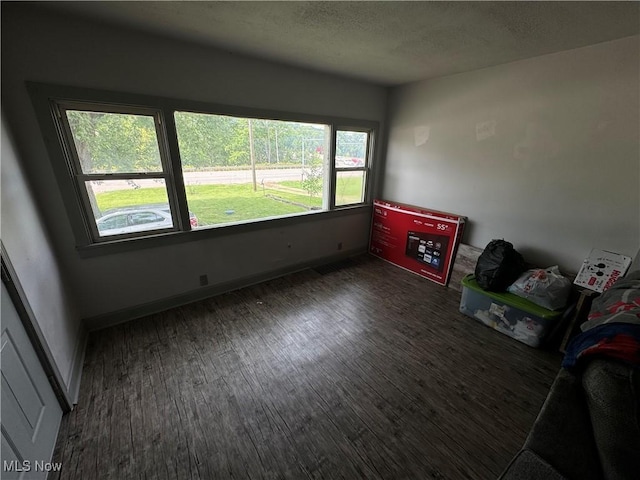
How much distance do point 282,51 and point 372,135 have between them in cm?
179

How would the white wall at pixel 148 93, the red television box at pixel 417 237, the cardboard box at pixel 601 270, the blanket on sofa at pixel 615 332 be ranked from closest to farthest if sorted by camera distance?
the blanket on sofa at pixel 615 332
the white wall at pixel 148 93
the cardboard box at pixel 601 270
the red television box at pixel 417 237

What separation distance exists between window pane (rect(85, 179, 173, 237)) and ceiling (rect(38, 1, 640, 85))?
115 centimetres

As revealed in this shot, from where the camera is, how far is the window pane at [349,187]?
3.62m

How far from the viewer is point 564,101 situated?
220 centimetres

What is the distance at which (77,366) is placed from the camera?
1850mm

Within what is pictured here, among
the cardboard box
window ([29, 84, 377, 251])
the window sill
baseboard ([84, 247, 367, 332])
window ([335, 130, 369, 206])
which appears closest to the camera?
window ([29, 84, 377, 251])

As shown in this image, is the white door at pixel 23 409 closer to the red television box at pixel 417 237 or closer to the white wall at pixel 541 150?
the red television box at pixel 417 237

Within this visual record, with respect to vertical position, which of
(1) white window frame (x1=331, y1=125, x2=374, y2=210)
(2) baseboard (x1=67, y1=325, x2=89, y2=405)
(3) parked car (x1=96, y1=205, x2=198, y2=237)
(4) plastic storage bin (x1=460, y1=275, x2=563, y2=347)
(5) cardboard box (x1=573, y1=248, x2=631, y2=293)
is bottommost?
(2) baseboard (x1=67, y1=325, x2=89, y2=405)

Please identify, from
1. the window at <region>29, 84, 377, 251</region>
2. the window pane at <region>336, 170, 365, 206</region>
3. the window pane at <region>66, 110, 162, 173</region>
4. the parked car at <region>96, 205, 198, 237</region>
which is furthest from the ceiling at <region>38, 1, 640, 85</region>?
the window pane at <region>336, 170, 365, 206</region>

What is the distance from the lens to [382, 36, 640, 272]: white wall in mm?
2000

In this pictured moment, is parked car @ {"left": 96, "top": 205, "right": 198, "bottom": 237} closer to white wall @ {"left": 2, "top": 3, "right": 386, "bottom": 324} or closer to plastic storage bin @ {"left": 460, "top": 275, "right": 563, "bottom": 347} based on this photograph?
white wall @ {"left": 2, "top": 3, "right": 386, "bottom": 324}

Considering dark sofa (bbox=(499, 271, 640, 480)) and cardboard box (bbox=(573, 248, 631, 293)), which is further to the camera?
cardboard box (bbox=(573, 248, 631, 293))

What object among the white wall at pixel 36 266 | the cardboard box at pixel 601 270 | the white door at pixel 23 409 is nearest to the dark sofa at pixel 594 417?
the cardboard box at pixel 601 270

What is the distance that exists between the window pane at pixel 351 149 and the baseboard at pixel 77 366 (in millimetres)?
3204
